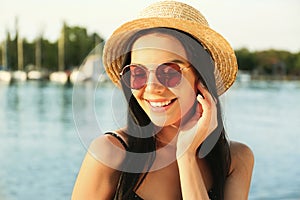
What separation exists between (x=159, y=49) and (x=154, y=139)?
0.98 ft

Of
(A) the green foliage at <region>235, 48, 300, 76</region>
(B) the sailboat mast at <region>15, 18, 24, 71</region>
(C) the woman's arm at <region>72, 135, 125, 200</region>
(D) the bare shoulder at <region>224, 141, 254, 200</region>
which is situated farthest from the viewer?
(A) the green foliage at <region>235, 48, 300, 76</region>

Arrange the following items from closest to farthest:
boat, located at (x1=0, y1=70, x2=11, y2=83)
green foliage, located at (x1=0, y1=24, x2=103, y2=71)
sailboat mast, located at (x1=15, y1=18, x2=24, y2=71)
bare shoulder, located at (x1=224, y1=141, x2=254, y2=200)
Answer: bare shoulder, located at (x1=224, y1=141, x2=254, y2=200), boat, located at (x1=0, y1=70, x2=11, y2=83), sailboat mast, located at (x1=15, y1=18, x2=24, y2=71), green foliage, located at (x1=0, y1=24, x2=103, y2=71)

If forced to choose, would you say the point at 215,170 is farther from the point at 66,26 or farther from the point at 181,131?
the point at 66,26

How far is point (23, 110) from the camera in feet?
82.6

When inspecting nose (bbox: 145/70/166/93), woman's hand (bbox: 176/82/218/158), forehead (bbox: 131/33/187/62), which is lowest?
woman's hand (bbox: 176/82/218/158)

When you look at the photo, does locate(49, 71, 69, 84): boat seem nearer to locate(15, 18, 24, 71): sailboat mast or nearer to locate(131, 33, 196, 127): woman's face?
locate(15, 18, 24, 71): sailboat mast

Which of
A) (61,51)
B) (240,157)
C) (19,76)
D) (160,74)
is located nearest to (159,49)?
(160,74)

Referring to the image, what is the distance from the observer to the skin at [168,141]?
167cm

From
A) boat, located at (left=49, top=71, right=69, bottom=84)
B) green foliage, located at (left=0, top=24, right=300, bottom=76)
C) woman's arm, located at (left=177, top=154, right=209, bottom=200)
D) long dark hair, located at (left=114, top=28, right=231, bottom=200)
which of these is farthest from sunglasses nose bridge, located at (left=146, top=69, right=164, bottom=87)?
boat, located at (left=49, top=71, right=69, bottom=84)

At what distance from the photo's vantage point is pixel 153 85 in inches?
66.8

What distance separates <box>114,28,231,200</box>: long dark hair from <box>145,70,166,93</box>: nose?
0.13 meters

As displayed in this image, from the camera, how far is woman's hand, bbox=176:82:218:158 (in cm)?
177

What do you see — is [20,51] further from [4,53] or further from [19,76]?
[19,76]

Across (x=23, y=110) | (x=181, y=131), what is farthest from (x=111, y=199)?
(x=23, y=110)
